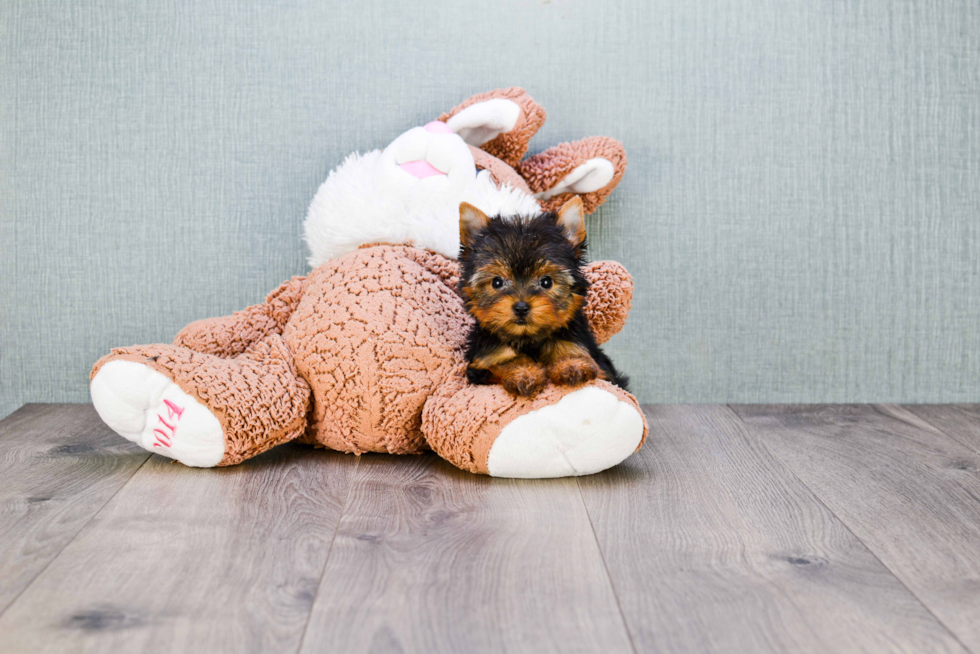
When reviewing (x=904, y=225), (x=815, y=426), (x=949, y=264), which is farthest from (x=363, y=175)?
(x=949, y=264)

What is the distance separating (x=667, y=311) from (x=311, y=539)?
1296 millimetres

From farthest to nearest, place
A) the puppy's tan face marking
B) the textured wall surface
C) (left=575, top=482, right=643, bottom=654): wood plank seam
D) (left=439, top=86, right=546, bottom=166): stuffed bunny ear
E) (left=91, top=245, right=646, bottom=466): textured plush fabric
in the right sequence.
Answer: the textured wall surface, (left=439, top=86, right=546, bottom=166): stuffed bunny ear, (left=91, top=245, right=646, bottom=466): textured plush fabric, the puppy's tan face marking, (left=575, top=482, right=643, bottom=654): wood plank seam

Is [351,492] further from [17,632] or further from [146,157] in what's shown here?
[146,157]

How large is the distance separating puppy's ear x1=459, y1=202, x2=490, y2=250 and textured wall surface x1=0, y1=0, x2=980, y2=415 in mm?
688

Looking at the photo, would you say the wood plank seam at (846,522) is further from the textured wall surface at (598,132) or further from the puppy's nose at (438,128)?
the puppy's nose at (438,128)

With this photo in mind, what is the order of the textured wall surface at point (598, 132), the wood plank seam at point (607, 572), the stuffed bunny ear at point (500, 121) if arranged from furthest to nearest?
the textured wall surface at point (598, 132), the stuffed bunny ear at point (500, 121), the wood plank seam at point (607, 572)

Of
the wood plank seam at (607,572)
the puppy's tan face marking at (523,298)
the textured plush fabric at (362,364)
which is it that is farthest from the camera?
the textured plush fabric at (362,364)

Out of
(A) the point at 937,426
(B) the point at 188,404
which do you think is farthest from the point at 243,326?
(A) the point at 937,426

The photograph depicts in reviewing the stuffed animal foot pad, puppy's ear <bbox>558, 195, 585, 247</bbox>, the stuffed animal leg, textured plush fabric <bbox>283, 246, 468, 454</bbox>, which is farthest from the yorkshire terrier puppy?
the stuffed animal foot pad

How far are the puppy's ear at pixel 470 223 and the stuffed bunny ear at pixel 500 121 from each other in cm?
46

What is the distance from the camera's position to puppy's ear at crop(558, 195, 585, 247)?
5.20 feet

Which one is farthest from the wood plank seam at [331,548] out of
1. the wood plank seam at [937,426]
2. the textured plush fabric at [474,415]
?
the wood plank seam at [937,426]

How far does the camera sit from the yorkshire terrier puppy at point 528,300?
148 cm

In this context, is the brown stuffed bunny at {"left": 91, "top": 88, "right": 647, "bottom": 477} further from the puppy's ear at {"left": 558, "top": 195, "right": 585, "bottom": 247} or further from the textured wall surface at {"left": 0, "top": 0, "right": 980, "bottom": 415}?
the textured wall surface at {"left": 0, "top": 0, "right": 980, "bottom": 415}
